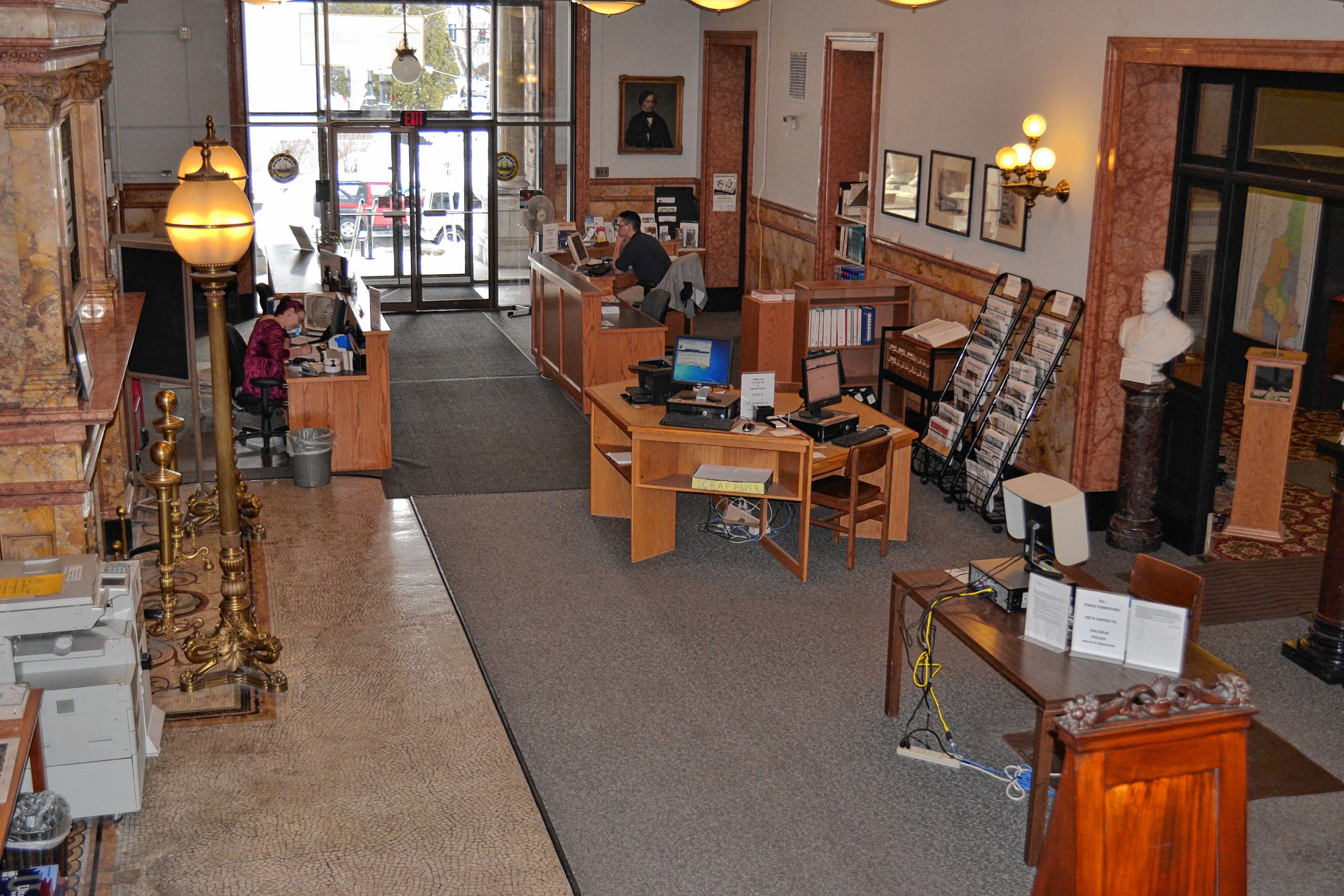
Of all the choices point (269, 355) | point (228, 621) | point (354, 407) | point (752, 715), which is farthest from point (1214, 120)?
point (269, 355)

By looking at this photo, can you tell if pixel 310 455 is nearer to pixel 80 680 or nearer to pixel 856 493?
pixel 856 493

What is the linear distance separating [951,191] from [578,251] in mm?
3963

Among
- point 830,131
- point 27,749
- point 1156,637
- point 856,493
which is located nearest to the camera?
point 27,749

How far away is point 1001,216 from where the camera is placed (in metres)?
9.13

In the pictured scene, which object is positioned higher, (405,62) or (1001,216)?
(405,62)

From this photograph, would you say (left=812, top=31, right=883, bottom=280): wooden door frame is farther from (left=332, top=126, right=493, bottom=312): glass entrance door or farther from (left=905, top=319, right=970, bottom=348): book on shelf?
(left=332, top=126, right=493, bottom=312): glass entrance door

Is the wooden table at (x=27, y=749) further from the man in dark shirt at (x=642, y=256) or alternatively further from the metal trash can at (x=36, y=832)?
the man in dark shirt at (x=642, y=256)

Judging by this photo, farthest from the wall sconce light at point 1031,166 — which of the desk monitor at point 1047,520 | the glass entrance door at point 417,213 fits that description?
the glass entrance door at point 417,213

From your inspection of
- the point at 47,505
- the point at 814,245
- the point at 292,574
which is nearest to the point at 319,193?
the point at 814,245

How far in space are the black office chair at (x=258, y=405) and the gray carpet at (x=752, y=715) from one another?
190 cm

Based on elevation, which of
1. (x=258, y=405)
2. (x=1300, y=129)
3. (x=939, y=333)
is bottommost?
(x=258, y=405)

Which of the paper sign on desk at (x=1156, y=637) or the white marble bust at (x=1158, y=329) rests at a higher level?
the white marble bust at (x=1158, y=329)

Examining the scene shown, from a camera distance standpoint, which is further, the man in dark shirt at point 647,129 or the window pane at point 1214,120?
the man in dark shirt at point 647,129

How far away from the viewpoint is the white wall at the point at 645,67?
14781 mm
